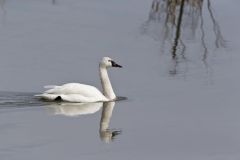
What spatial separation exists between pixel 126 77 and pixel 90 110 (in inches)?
68.6

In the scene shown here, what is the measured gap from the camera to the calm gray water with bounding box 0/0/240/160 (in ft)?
46.1

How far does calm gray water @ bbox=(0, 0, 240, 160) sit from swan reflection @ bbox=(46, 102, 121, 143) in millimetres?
15

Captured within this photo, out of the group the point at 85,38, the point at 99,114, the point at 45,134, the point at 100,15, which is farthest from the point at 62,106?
the point at 100,15

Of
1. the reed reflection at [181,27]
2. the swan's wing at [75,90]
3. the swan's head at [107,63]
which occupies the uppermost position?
the swan's head at [107,63]

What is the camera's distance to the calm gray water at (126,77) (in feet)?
46.1

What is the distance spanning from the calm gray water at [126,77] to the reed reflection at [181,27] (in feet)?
0.06

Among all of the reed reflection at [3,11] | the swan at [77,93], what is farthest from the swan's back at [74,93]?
the reed reflection at [3,11]

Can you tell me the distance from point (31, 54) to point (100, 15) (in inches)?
129

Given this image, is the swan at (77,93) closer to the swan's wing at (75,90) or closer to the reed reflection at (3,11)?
the swan's wing at (75,90)

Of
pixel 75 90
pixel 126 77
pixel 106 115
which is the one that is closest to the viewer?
pixel 106 115

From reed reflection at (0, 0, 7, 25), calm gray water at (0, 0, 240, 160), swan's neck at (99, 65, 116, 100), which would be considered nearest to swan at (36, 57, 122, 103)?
swan's neck at (99, 65, 116, 100)

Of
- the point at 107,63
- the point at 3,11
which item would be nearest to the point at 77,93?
the point at 107,63

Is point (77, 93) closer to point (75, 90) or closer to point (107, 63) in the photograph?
point (75, 90)

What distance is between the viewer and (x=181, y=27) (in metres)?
21.3
